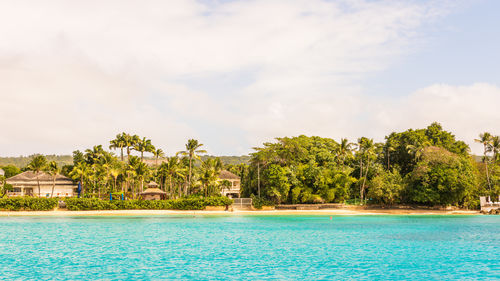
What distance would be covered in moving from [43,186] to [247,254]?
238 feet

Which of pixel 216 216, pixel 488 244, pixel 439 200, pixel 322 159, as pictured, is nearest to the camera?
pixel 488 244

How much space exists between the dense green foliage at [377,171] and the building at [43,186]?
37.2m

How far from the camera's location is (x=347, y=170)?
256ft

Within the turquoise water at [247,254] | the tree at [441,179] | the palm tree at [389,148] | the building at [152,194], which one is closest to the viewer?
the turquoise water at [247,254]

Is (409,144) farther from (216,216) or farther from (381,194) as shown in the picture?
(216,216)

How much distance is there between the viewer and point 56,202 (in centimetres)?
6619

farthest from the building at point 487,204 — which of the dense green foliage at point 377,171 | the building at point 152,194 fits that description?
the building at point 152,194

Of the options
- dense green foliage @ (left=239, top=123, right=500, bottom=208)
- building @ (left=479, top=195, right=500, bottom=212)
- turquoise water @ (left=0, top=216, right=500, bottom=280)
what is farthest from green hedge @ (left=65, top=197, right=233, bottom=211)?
building @ (left=479, top=195, right=500, bottom=212)

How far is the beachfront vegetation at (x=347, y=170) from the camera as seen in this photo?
229 feet


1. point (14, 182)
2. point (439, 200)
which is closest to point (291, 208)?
point (439, 200)

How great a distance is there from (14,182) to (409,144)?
78877 millimetres

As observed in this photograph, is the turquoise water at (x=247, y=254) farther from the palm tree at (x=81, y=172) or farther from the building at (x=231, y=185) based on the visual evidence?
the building at (x=231, y=185)

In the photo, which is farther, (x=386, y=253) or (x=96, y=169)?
(x=96, y=169)

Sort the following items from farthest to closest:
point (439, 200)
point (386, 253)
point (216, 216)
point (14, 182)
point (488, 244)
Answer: point (14, 182) < point (439, 200) < point (216, 216) < point (488, 244) < point (386, 253)
